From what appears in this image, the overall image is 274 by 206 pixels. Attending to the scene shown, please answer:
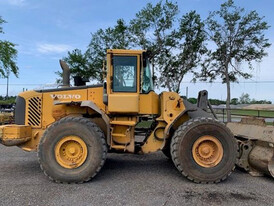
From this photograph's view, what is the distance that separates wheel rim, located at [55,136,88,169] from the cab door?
3.05 ft

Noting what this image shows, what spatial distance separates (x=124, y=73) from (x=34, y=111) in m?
2.17

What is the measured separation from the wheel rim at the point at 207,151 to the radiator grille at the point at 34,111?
3.39 meters

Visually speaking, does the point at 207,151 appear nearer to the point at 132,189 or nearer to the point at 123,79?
the point at 132,189

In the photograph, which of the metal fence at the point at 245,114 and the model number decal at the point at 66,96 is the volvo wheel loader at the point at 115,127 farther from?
the metal fence at the point at 245,114

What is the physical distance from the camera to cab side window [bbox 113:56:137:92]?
5.83 m

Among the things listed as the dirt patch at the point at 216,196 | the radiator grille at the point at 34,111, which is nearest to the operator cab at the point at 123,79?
the radiator grille at the point at 34,111

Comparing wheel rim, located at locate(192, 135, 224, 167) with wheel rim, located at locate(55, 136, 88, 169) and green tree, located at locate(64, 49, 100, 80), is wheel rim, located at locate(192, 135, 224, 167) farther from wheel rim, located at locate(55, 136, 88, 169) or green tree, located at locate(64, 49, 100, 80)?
green tree, located at locate(64, 49, 100, 80)

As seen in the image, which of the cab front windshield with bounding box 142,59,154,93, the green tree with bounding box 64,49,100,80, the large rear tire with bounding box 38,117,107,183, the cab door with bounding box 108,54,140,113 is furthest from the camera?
the green tree with bounding box 64,49,100,80

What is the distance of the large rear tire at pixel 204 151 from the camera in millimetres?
5430

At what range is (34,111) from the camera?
6.18 meters

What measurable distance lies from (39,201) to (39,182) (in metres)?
1.03

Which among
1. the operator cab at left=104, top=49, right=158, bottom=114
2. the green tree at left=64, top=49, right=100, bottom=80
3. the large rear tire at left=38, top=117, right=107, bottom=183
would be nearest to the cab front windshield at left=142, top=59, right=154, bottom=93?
the operator cab at left=104, top=49, right=158, bottom=114

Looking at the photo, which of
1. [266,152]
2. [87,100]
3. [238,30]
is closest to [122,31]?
[238,30]

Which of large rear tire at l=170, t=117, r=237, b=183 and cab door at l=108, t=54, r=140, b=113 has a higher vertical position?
cab door at l=108, t=54, r=140, b=113
